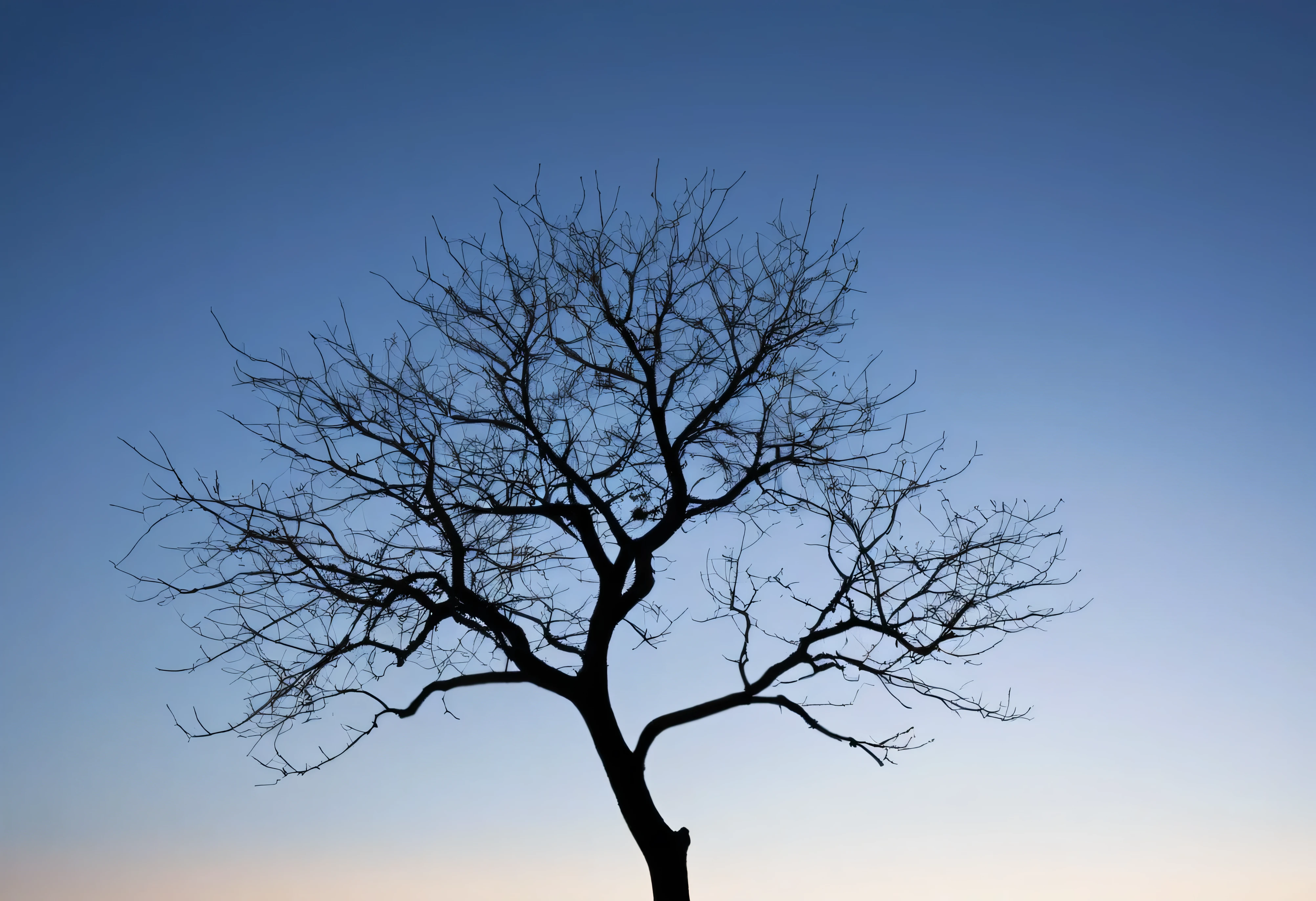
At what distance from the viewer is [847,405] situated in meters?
6.79

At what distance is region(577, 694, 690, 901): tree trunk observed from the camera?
5926 millimetres

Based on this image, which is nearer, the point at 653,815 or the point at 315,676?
the point at 315,676

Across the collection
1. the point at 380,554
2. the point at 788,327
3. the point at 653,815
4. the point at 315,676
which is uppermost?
the point at 788,327

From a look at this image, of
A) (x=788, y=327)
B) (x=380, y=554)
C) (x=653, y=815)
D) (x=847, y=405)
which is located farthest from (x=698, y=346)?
(x=653, y=815)

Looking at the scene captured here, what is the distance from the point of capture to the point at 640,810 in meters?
6.05

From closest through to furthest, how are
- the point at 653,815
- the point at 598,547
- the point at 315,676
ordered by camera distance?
the point at 315,676
the point at 653,815
the point at 598,547

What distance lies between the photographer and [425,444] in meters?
5.87

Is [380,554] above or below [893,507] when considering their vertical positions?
above

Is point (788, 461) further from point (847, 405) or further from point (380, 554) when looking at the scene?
point (380, 554)

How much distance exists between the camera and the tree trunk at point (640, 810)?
19.4ft

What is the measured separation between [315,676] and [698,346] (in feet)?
10.2

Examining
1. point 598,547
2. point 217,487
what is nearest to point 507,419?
point 598,547

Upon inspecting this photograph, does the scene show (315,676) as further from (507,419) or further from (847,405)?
(847,405)

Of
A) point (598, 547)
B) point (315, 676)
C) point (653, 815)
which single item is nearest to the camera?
point (315, 676)
